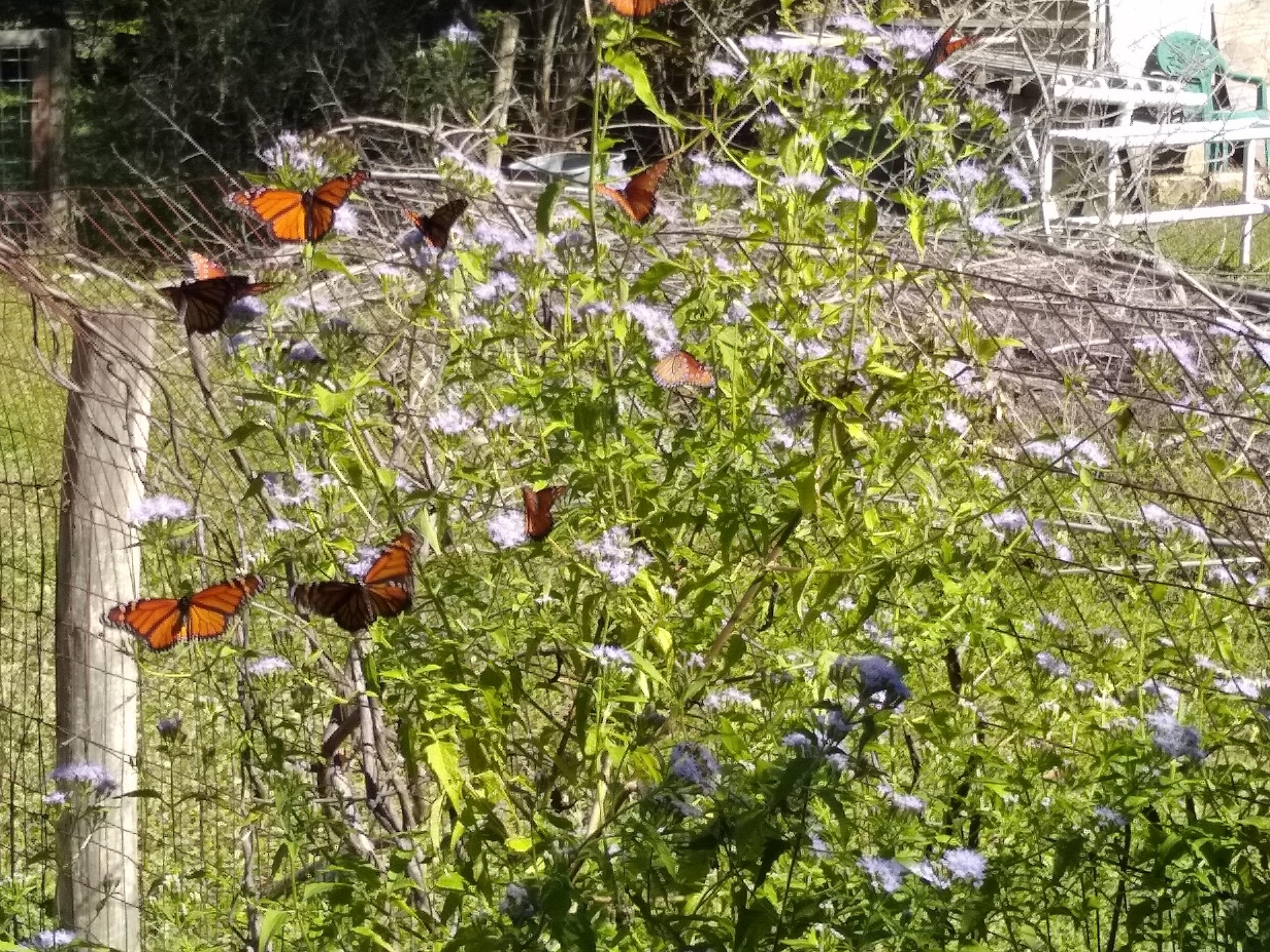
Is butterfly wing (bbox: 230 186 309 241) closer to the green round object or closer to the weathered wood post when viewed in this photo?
the green round object

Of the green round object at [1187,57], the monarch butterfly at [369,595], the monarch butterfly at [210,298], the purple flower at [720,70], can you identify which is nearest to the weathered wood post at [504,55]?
the green round object at [1187,57]

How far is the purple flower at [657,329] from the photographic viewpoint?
Result: 2.18 m

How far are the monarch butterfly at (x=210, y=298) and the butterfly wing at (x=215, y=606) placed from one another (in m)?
0.34

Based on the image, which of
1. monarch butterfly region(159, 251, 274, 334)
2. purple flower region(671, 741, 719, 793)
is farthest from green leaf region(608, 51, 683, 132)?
purple flower region(671, 741, 719, 793)

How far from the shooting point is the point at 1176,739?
183cm

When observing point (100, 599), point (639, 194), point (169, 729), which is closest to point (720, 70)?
→ point (639, 194)

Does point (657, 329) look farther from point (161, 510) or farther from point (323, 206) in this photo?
point (161, 510)

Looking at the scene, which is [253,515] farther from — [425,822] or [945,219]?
[945,219]

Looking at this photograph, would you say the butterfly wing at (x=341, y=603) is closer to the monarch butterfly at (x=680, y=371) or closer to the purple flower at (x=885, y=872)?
the monarch butterfly at (x=680, y=371)

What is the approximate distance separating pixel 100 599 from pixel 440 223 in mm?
1204

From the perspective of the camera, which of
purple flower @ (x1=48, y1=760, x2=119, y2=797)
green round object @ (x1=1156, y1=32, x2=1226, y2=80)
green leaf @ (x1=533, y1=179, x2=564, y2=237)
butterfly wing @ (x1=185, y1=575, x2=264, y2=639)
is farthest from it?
green round object @ (x1=1156, y1=32, x2=1226, y2=80)

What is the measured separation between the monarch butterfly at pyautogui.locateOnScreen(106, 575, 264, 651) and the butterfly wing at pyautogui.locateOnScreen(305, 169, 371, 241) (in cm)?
47

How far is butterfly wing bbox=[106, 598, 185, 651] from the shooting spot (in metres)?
2.09

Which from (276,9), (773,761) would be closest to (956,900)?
(773,761)
